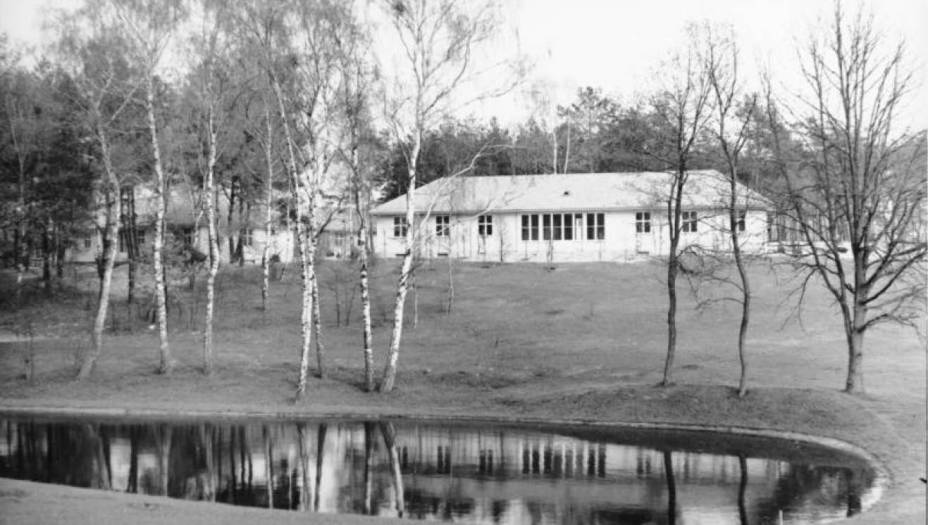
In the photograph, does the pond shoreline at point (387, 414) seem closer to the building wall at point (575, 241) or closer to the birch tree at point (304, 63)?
the birch tree at point (304, 63)

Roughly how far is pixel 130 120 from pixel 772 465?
1253 inches

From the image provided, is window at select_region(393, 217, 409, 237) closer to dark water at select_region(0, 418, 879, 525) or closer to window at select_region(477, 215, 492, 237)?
window at select_region(477, 215, 492, 237)

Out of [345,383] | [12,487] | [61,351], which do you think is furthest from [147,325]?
[12,487]

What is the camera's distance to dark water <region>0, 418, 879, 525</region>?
19.2 meters

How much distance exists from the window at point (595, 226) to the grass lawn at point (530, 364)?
16.8 ft

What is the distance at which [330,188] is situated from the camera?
5578cm

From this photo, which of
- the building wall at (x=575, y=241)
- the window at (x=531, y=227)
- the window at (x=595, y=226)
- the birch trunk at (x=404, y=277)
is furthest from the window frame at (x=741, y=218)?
the window at (x=531, y=227)

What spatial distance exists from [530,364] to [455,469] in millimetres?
15198

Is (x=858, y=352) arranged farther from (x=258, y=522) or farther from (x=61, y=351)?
(x=61, y=351)

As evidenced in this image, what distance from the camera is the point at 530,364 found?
1497 inches

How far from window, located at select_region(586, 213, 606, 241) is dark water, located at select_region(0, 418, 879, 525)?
3199cm

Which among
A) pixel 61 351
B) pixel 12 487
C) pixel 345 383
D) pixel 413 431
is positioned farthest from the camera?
pixel 61 351

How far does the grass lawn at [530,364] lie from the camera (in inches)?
1086

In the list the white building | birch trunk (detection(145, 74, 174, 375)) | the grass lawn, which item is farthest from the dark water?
the white building
